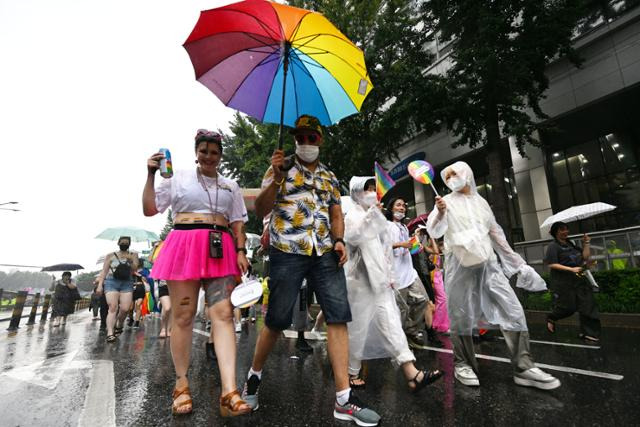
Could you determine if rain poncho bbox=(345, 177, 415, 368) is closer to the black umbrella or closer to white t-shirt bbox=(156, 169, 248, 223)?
white t-shirt bbox=(156, 169, 248, 223)

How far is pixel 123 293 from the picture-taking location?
22.2ft

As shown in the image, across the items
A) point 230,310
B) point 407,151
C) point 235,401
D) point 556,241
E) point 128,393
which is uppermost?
point 407,151

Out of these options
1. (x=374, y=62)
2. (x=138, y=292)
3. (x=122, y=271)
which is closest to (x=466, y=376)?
(x=122, y=271)

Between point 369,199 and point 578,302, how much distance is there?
13.5 feet

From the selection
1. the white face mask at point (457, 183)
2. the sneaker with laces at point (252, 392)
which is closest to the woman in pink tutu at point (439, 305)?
the white face mask at point (457, 183)

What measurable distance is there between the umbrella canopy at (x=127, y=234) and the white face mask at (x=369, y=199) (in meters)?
8.70

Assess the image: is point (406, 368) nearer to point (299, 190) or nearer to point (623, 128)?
point (299, 190)

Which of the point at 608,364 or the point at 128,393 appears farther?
the point at 608,364

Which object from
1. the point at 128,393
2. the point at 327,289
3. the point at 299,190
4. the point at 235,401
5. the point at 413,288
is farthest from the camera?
the point at 413,288

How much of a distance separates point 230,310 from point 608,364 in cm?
386

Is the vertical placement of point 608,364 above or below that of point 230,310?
below

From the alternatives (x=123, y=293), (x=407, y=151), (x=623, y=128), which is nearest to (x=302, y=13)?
(x=123, y=293)

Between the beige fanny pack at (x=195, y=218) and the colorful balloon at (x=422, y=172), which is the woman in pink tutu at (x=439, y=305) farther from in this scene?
the beige fanny pack at (x=195, y=218)

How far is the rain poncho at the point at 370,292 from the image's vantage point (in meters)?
3.11
